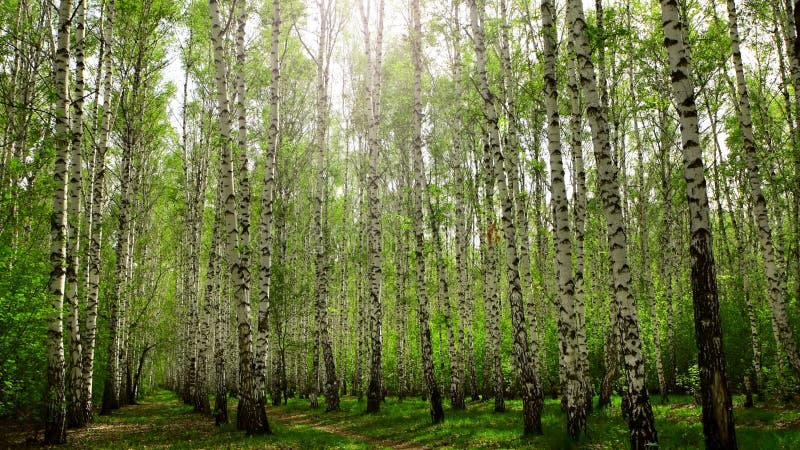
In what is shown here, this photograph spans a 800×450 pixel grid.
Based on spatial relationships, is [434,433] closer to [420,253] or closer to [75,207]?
[420,253]

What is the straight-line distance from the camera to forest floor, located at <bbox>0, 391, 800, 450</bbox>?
10125mm

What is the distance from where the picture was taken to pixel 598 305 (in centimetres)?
2512

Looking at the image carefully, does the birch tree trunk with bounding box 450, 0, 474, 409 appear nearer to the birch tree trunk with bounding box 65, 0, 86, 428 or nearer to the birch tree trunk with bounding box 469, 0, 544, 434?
the birch tree trunk with bounding box 469, 0, 544, 434

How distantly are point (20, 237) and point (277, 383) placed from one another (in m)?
14.9

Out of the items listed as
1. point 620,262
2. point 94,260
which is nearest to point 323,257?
point 94,260

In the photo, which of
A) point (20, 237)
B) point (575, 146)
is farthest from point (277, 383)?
point (575, 146)

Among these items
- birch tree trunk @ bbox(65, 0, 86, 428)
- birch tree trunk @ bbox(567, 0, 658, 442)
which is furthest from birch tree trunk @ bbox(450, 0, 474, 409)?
birch tree trunk @ bbox(65, 0, 86, 428)

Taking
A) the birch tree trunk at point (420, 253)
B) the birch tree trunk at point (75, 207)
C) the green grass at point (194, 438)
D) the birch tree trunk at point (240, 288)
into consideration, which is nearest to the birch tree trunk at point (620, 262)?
the green grass at point (194, 438)

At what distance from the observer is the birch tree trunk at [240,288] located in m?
13.0

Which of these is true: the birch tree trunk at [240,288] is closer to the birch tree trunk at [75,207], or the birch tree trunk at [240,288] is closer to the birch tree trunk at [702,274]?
the birch tree trunk at [75,207]

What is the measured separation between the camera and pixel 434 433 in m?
13.3

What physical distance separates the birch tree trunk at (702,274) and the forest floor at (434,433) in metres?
3.11

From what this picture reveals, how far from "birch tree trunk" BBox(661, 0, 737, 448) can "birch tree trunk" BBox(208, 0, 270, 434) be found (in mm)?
9924

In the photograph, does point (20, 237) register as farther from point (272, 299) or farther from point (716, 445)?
point (716, 445)
